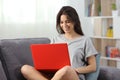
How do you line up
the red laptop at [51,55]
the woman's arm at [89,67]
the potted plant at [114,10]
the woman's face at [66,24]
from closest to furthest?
the red laptop at [51,55], the woman's arm at [89,67], the woman's face at [66,24], the potted plant at [114,10]

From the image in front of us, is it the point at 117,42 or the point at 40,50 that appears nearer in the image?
the point at 40,50

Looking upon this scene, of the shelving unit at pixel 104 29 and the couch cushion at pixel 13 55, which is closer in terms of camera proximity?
the couch cushion at pixel 13 55

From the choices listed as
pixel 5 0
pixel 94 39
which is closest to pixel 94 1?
pixel 94 39

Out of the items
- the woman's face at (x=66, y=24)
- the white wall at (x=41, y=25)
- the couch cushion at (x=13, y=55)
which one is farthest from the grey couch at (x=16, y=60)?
the white wall at (x=41, y=25)

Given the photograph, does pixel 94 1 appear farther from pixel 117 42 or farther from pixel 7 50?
pixel 7 50

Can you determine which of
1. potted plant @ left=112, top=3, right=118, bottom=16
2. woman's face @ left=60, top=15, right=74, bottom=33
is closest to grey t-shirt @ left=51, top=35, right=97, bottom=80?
woman's face @ left=60, top=15, right=74, bottom=33

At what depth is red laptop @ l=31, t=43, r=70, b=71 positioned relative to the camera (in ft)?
6.44

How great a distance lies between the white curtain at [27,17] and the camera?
3408mm

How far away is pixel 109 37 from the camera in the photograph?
349 cm

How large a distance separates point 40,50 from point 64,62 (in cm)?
21

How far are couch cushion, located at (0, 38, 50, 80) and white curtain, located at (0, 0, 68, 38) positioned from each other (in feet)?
3.74

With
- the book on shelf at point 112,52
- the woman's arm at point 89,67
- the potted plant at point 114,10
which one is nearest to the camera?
the woman's arm at point 89,67

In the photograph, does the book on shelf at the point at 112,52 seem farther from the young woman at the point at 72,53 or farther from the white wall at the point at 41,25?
the young woman at the point at 72,53

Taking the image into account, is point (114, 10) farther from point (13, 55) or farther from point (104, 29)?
point (13, 55)
